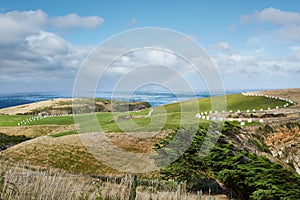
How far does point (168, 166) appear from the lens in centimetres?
1393

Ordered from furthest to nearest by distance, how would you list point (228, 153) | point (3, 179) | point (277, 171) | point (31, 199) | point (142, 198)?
point (228, 153), point (277, 171), point (142, 198), point (3, 179), point (31, 199)

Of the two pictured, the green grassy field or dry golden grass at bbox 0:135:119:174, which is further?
the green grassy field

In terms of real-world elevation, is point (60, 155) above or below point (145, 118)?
below

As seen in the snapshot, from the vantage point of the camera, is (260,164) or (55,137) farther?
(55,137)

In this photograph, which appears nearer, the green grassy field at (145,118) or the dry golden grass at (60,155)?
the dry golden grass at (60,155)

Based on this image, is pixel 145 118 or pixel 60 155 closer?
pixel 60 155

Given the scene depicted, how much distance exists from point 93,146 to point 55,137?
14.5 feet

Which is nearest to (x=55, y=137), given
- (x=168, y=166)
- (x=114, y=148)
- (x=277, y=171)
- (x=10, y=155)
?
(x=10, y=155)

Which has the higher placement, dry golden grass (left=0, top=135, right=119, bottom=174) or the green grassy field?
the green grassy field

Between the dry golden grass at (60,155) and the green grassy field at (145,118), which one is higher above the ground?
the green grassy field at (145,118)

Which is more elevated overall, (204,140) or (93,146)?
(204,140)

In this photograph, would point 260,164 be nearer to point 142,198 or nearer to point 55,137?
point 142,198

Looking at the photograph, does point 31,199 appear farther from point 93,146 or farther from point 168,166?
point 93,146

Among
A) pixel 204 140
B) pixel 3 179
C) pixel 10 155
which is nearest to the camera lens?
pixel 3 179
